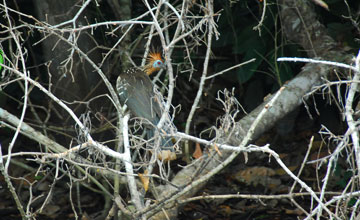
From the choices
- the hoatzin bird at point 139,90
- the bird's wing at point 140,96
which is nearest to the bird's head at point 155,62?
the hoatzin bird at point 139,90

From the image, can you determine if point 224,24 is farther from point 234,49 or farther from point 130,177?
point 130,177

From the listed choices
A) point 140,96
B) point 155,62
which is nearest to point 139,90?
point 140,96

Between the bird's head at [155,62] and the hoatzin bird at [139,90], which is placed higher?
the bird's head at [155,62]

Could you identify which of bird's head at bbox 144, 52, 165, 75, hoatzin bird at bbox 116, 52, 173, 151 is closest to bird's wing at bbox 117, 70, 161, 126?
hoatzin bird at bbox 116, 52, 173, 151

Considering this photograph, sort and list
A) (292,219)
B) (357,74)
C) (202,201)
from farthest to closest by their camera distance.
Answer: (202,201) → (292,219) → (357,74)

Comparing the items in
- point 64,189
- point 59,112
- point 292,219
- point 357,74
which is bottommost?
point 292,219

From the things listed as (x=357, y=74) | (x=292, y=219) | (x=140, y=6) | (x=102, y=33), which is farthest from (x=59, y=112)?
(x=357, y=74)

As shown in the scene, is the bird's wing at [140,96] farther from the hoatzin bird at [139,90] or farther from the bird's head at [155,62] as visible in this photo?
the bird's head at [155,62]

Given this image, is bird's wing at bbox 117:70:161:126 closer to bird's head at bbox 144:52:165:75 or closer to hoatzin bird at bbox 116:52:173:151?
hoatzin bird at bbox 116:52:173:151

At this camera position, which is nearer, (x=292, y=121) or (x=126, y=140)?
(x=126, y=140)

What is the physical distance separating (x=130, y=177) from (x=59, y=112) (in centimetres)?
219

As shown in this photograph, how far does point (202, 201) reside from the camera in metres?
5.65

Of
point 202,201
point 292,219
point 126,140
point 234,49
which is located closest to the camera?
point 126,140

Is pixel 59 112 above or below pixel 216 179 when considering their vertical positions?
above
